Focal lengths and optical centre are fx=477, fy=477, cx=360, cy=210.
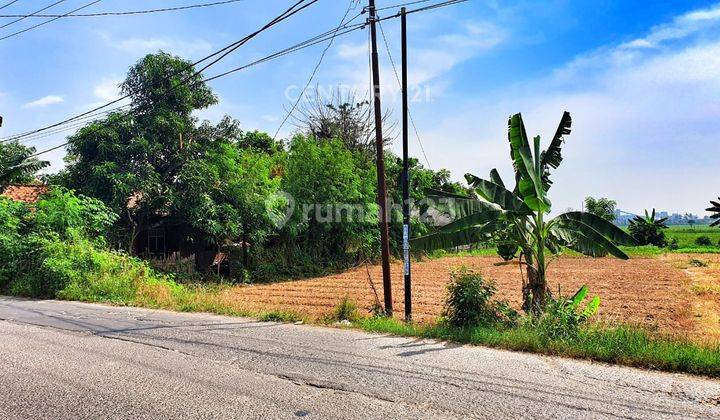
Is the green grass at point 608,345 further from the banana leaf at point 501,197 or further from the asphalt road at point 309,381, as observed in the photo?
the banana leaf at point 501,197

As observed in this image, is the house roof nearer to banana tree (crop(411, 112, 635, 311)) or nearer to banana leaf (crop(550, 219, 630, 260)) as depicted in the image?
banana tree (crop(411, 112, 635, 311))

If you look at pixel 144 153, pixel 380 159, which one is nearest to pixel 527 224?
pixel 380 159

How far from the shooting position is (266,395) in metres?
4.83

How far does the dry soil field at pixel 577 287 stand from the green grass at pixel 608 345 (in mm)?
2054

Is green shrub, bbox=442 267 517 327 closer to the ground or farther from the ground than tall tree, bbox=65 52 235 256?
closer to the ground

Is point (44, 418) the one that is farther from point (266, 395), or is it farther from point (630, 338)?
point (630, 338)

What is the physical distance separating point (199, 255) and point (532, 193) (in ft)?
57.4

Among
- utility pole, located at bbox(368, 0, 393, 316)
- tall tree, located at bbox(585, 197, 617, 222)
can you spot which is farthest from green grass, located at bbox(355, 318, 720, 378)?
tall tree, located at bbox(585, 197, 617, 222)

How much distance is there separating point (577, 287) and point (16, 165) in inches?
996

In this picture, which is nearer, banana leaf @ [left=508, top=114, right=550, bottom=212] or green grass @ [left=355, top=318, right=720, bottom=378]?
green grass @ [left=355, top=318, right=720, bottom=378]

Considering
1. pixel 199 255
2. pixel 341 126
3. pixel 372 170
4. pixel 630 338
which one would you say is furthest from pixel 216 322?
pixel 341 126

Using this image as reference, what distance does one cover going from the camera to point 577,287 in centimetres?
1950

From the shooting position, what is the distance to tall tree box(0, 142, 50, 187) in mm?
21359

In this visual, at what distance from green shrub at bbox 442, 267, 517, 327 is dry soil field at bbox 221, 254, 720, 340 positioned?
7.55 feet
